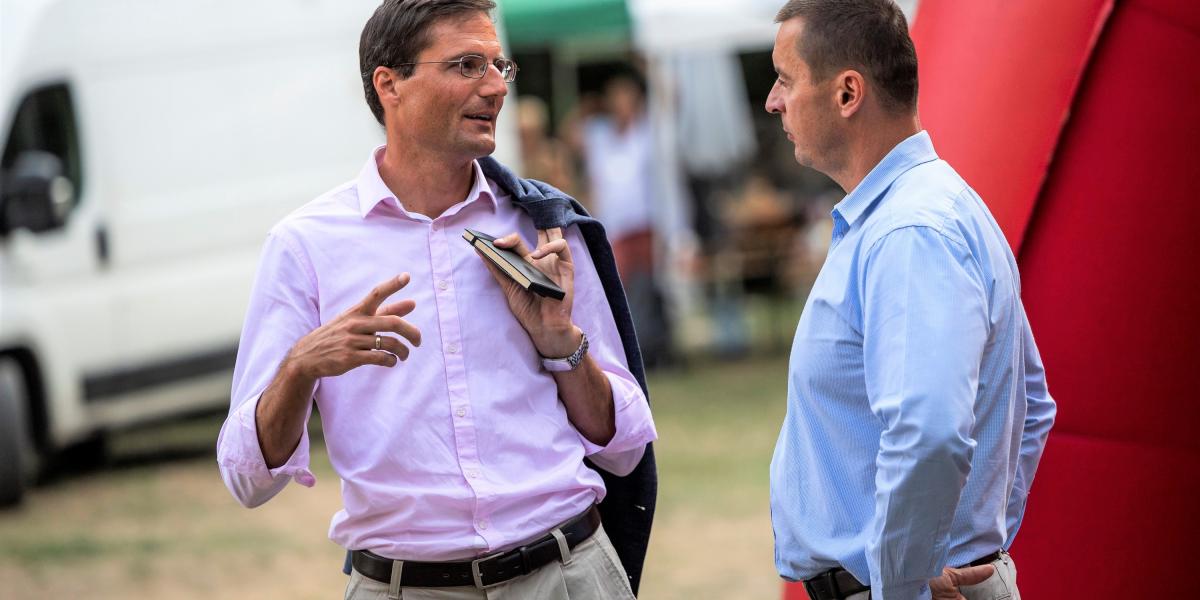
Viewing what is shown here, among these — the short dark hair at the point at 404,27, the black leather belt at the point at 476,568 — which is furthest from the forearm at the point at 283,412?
the short dark hair at the point at 404,27

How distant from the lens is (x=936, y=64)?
139 inches

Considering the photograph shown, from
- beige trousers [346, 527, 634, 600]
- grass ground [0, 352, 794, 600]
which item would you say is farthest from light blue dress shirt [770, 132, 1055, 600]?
grass ground [0, 352, 794, 600]

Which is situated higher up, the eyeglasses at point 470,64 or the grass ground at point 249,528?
the eyeglasses at point 470,64

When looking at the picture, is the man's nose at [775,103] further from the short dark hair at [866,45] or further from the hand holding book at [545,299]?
the hand holding book at [545,299]

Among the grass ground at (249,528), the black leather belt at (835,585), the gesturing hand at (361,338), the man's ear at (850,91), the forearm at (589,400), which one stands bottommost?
the grass ground at (249,528)

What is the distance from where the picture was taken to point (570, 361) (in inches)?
105

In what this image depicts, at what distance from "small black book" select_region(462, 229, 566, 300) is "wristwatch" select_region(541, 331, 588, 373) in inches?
5.6

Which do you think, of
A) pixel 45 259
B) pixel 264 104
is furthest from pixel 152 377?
pixel 264 104

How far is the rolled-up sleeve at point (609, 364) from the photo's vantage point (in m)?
2.79

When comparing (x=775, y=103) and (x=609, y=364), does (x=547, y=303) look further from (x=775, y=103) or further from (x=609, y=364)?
(x=775, y=103)

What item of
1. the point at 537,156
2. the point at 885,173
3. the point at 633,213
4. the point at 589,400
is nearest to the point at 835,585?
the point at 589,400

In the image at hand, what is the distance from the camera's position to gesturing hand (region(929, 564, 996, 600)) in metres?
2.31

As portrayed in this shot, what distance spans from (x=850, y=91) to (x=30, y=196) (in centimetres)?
662

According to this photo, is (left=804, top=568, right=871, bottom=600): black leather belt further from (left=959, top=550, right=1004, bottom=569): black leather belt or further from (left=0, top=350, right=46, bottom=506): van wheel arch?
(left=0, top=350, right=46, bottom=506): van wheel arch
